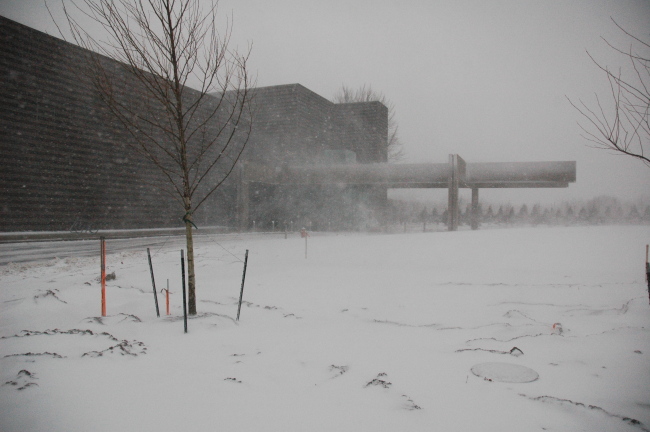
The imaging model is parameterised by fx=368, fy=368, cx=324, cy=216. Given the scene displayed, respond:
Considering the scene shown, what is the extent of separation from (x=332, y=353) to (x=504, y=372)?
187 centimetres

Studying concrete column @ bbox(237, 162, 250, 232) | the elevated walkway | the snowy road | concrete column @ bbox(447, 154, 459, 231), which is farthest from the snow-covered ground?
concrete column @ bbox(237, 162, 250, 232)

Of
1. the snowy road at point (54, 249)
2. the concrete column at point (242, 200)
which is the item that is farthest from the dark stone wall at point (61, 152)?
the concrete column at point (242, 200)

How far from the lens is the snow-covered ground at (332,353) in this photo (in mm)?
2928

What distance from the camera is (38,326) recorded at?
507cm

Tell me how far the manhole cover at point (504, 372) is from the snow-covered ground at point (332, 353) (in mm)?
21

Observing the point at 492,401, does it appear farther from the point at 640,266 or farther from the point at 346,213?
the point at 346,213

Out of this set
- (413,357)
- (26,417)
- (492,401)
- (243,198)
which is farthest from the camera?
(243,198)

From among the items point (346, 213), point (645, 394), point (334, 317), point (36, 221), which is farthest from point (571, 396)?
point (346, 213)

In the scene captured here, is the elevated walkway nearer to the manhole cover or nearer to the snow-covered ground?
the snow-covered ground

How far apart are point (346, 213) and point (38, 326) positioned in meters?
28.4

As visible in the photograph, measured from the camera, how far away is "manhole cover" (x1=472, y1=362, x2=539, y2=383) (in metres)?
3.62

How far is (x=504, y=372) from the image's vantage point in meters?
3.77

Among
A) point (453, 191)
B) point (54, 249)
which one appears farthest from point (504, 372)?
point (453, 191)

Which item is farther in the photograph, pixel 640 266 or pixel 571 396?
pixel 640 266
